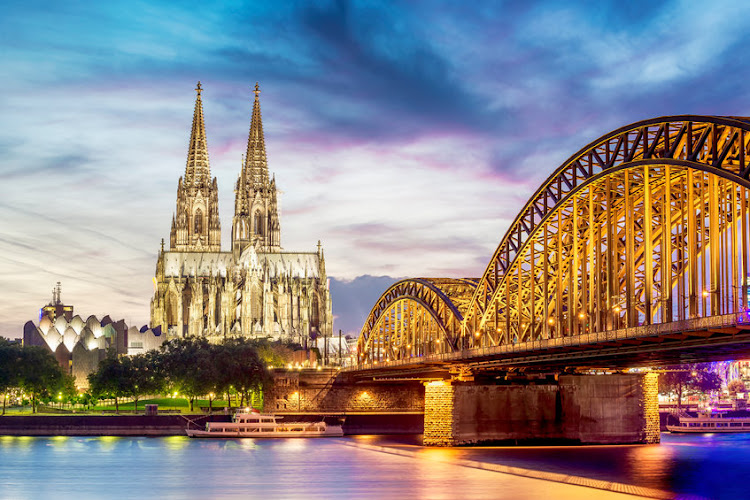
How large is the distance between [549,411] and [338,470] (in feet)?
76.1

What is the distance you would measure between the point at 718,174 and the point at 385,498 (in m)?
23.0

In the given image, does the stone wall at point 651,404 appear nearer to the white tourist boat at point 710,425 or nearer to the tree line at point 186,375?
the white tourist boat at point 710,425

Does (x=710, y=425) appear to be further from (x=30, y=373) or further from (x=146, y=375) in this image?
(x=30, y=373)

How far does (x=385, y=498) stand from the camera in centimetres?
5759

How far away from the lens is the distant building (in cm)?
17025

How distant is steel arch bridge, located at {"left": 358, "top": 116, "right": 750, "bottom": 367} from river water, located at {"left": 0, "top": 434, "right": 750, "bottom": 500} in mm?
8102

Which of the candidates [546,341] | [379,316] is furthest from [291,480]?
[379,316]

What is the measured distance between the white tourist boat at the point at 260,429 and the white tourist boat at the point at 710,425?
124 feet

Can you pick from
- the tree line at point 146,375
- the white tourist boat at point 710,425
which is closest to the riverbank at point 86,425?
the tree line at point 146,375

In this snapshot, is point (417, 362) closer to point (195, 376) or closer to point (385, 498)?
point (385, 498)

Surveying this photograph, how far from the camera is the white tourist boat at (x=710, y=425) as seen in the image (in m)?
126

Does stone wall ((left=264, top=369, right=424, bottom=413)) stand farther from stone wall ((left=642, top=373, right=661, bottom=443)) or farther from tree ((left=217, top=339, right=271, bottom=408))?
stone wall ((left=642, top=373, right=661, bottom=443))

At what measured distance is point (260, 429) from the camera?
118062 millimetres

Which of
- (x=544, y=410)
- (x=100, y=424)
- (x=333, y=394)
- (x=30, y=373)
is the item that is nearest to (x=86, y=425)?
(x=100, y=424)
